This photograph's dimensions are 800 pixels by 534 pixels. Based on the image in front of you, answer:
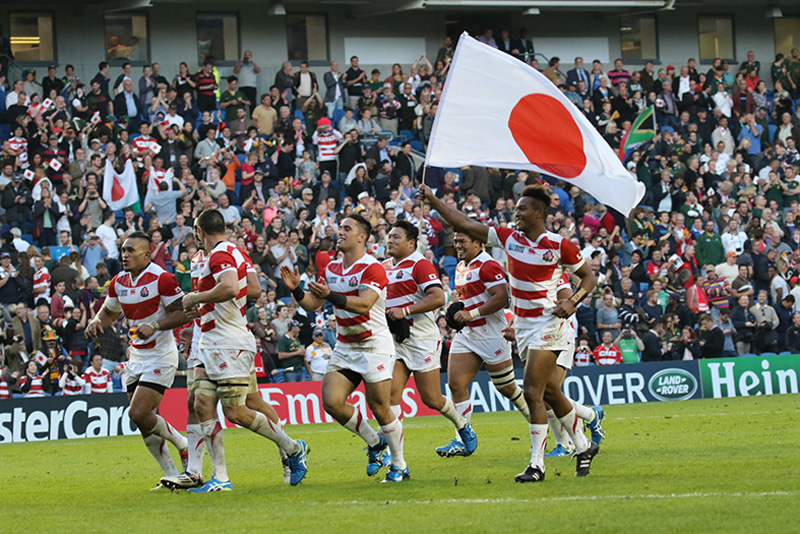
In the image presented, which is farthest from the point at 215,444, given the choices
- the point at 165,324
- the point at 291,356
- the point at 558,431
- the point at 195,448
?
the point at 291,356

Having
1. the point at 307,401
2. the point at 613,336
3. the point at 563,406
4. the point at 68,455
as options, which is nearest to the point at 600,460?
the point at 563,406

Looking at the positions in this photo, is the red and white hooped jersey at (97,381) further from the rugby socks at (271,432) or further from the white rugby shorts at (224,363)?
the white rugby shorts at (224,363)

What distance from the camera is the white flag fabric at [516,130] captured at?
1124 centimetres

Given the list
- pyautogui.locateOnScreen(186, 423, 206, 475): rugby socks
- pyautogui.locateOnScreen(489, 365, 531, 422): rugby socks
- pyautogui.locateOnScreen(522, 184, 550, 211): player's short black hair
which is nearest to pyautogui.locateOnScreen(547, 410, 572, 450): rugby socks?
pyautogui.locateOnScreen(489, 365, 531, 422): rugby socks

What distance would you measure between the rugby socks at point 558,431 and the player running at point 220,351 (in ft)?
11.0

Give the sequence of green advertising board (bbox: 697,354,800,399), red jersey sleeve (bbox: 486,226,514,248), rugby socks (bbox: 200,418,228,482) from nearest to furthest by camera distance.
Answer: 1. rugby socks (bbox: 200,418,228,482)
2. red jersey sleeve (bbox: 486,226,514,248)
3. green advertising board (bbox: 697,354,800,399)

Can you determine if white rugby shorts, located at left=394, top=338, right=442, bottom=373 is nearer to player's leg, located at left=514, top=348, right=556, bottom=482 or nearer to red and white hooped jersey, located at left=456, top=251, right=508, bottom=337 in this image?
red and white hooped jersey, located at left=456, top=251, right=508, bottom=337

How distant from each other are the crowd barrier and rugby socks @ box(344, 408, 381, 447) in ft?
31.9

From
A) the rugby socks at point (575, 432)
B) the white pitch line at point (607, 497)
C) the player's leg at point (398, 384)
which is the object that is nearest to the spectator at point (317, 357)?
the player's leg at point (398, 384)

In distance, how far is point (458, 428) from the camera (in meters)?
13.9

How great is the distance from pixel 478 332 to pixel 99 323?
4525mm

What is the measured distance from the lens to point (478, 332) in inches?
550

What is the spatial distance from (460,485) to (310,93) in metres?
19.7

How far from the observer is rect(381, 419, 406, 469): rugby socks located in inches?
428
